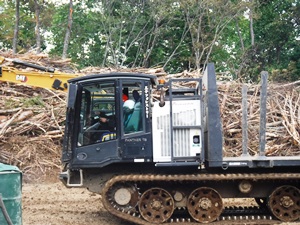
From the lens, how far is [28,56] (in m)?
21.0

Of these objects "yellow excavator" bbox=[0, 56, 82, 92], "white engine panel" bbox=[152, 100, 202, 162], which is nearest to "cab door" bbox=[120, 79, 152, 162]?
"white engine panel" bbox=[152, 100, 202, 162]

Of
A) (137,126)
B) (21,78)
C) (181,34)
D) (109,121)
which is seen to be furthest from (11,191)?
(181,34)

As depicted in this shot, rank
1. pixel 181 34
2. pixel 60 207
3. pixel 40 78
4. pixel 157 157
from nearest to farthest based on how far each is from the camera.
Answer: pixel 157 157 < pixel 60 207 < pixel 40 78 < pixel 181 34

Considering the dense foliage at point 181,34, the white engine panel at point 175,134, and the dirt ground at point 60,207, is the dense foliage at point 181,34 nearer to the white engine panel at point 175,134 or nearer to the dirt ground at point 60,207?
the dirt ground at point 60,207

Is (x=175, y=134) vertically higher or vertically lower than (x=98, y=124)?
lower

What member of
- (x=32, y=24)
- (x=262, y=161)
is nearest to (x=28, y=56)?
(x=262, y=161)

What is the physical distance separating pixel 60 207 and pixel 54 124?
5.71m

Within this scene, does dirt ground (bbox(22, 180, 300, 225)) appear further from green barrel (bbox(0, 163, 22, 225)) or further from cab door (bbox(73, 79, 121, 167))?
green barrel (bbox(0, 163, 22, 225))

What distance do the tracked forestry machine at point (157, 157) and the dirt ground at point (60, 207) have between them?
33.0 inches

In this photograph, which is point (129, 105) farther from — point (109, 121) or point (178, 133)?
point (178, 133)

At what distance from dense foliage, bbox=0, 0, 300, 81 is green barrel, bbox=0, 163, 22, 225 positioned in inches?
870

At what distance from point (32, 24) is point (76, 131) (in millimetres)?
31759

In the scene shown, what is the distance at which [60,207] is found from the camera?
494 inches

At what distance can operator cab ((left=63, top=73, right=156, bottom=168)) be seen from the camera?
10.4 m
